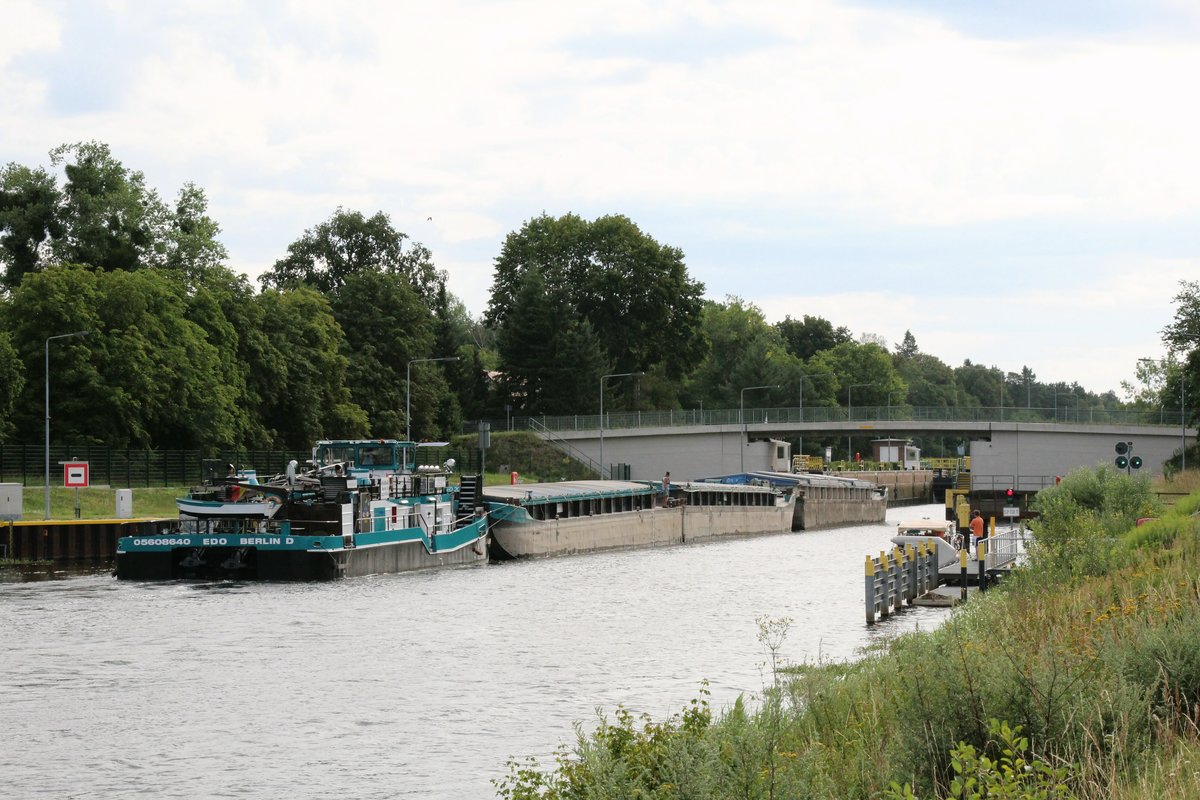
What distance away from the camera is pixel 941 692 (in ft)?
44.1

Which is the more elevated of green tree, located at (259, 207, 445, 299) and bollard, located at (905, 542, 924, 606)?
green tree, located at (259, 207, 445, 299)

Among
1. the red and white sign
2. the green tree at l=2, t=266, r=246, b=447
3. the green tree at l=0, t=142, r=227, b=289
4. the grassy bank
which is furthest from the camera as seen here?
the green tree at l=0, t=142, r=227, b=289

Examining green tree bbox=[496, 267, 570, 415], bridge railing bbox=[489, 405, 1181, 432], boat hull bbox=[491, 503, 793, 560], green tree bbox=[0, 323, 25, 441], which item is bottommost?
boat hull bbox=[491, 503, 793, 560]

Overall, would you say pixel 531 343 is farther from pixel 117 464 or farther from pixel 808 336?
pixel 808 336

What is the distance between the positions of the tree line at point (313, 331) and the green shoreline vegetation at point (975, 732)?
48625mm

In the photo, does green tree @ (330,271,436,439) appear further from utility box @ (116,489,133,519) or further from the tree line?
utility box @ (116,489,133,519)

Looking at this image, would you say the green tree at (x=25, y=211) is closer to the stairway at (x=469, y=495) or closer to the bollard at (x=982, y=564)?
the stairway at (x=469, y=495)

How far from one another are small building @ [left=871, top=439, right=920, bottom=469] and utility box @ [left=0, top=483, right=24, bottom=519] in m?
102

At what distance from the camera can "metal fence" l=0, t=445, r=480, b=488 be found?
204ft

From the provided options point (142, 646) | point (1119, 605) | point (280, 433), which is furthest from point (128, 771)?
point (280, 433)

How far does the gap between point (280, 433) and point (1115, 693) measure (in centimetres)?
7505

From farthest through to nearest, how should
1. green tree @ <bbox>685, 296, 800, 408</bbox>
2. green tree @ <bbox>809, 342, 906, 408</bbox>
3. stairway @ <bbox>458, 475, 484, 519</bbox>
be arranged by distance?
1. green tree @ <bbox>809, 342, 906, 408</bbox>
2. green tree @ <bbox>685, 296, 800, 408</bbox>
3. stairway @ <bbox>458, 475, 484, 519</bbox>

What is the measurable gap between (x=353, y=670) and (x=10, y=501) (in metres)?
26.6

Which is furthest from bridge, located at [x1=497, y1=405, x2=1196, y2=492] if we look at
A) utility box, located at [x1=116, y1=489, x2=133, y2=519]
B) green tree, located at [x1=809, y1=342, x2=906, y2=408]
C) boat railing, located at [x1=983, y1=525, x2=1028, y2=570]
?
green tree, located at [x1=809, y1=342, x2=906, y2=408]
